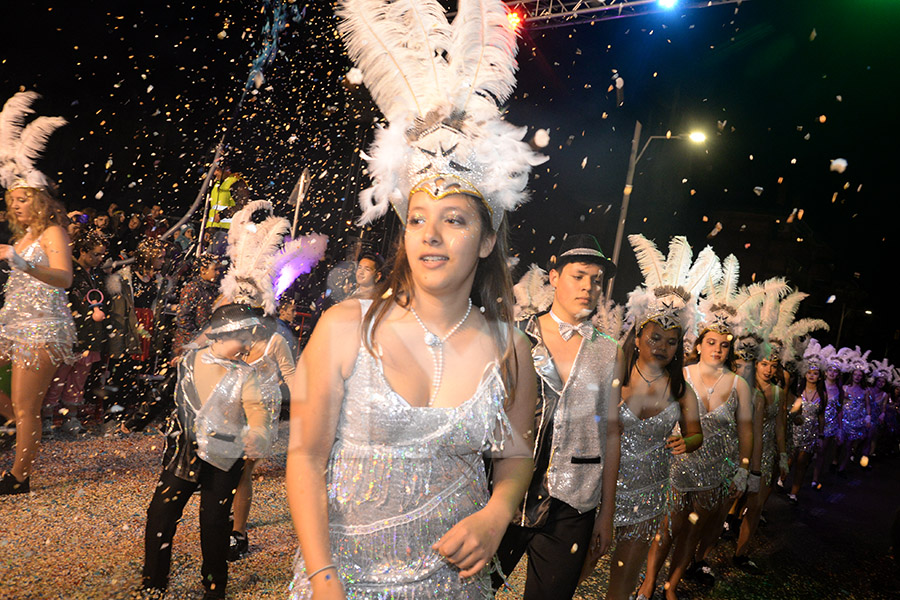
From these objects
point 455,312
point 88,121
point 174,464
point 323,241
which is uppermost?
point 88,121

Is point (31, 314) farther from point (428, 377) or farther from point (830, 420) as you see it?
point (830, 420)

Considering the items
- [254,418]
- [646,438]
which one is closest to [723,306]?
[646,438]

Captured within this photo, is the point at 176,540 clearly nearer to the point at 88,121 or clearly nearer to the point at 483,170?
the point at 483,170

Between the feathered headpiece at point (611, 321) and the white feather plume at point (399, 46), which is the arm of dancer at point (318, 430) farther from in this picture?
the feathered headpiece at point (611, 321)

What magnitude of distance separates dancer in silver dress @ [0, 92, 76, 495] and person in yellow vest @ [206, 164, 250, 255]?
3.71m

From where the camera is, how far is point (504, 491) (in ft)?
6.73

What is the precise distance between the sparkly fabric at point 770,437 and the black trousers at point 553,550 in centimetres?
506

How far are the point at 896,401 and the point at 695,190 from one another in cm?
1374

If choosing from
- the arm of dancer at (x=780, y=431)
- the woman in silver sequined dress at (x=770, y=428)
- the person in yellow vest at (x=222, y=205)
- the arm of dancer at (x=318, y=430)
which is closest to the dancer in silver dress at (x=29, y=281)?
the person in yellow vest at (x=222, y=205)

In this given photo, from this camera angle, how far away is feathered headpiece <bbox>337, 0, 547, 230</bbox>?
2.19 m

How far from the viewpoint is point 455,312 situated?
7.21 ft

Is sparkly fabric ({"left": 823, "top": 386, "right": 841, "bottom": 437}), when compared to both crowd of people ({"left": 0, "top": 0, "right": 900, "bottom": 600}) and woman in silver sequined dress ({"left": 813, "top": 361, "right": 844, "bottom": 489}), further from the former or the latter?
crowd of people ({"left": 0, "top": 0, "right": 900, "bottom": 600})

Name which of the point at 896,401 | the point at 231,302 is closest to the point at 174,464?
the point at 231,302

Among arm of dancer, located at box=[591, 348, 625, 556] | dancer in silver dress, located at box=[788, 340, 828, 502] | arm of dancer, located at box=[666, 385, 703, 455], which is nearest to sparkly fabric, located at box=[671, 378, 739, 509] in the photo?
arm of dancer, located at box=[666, 385, 703, 455]
